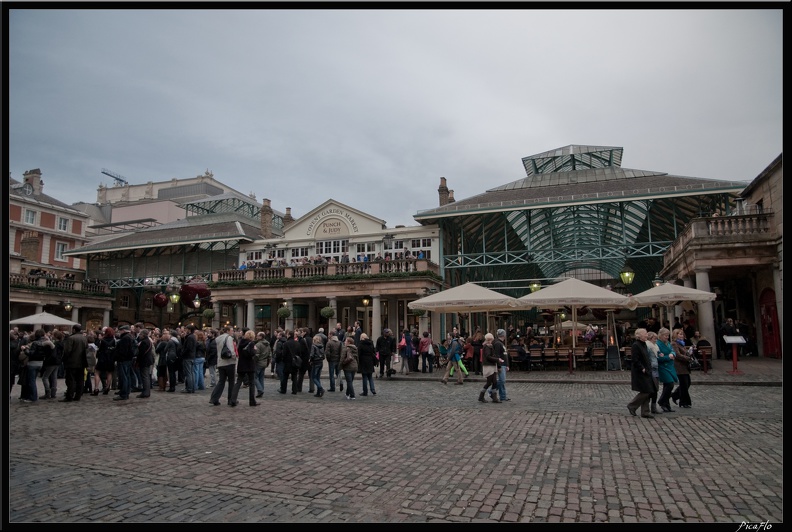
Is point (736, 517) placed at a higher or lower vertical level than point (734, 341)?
lower

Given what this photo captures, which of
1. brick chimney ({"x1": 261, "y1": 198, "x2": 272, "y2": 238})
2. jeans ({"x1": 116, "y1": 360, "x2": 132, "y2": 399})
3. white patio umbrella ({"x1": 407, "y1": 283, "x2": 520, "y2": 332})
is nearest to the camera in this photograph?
jeans ({"x1": 116, "y1": 360, "x2": 132, "y2": 399})

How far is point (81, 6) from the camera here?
4008mm

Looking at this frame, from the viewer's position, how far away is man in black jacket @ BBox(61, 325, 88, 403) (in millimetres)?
12812

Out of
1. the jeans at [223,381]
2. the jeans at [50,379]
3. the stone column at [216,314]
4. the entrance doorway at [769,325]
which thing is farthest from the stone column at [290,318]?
the entrance doorway at [769,325]

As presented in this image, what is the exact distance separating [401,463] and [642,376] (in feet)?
17.6

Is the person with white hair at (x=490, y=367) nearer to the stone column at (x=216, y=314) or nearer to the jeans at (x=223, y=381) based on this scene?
the jeans at (x=223, y=381)

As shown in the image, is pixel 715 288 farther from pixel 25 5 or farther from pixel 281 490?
pixel 25 5

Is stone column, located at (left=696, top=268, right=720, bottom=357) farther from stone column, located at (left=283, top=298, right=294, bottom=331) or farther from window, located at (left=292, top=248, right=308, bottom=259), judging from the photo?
window, located at (left=292, top=248, right=308, bottom=259)

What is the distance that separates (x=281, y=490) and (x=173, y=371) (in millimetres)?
10853

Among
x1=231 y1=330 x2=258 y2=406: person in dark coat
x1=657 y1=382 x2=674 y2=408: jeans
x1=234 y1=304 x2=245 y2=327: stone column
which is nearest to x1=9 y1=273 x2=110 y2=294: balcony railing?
x1=234 y1=304 x2=245 y2=327: stone column

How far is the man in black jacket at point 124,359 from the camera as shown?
13.1 m

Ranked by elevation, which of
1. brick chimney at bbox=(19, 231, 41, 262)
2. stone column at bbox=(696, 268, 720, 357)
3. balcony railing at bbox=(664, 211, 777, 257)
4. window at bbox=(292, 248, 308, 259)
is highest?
brick chimney at bbox=(19, 231, 41, 262)

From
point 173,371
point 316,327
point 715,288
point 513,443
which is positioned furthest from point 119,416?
point 715,288

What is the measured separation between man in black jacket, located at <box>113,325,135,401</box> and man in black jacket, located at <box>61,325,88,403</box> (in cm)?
79
